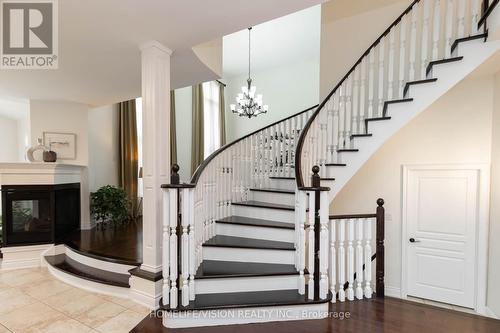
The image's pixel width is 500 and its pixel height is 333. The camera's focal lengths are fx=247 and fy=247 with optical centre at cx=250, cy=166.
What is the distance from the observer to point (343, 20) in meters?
4.41

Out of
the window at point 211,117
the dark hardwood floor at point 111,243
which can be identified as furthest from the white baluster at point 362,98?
the window at point 211,117

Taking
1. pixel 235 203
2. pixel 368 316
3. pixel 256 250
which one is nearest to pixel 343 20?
pixel 235 203

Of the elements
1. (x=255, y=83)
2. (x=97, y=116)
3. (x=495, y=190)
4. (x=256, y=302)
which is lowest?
(x=256, y=302)

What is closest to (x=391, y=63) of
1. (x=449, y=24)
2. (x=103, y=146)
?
(x=449, y=24)

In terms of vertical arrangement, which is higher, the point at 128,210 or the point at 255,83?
the point at 255,83

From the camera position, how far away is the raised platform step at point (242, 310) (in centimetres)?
223

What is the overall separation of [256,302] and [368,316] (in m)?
1.11

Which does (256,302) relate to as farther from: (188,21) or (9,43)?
(9,43)

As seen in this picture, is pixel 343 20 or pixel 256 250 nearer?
pixel 256 250

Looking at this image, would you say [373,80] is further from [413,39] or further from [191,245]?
[191,245]

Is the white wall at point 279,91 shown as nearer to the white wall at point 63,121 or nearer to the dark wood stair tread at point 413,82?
the dark wood stair tread at point 413,82

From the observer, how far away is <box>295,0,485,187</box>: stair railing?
298 cm

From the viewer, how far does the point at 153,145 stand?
2.62m

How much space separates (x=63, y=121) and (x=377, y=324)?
18.8 ft
